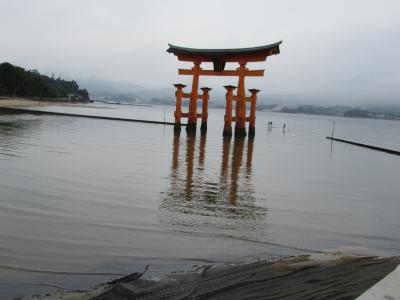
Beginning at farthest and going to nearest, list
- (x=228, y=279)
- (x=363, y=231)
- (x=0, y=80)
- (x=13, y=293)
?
1. (x=0, y=80)
2. (x=363, y=231)
3. (x=228, y=279)
4. (x=13, y=293)

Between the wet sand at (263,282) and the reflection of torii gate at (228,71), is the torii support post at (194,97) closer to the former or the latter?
the reflection of torii gate at (228,71)

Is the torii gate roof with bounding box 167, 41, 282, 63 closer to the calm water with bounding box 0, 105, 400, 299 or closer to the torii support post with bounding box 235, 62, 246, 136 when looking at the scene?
→ the torii support post with bounding box 235, 62, 246, 136

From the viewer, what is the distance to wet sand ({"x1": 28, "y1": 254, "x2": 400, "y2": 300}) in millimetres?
3004

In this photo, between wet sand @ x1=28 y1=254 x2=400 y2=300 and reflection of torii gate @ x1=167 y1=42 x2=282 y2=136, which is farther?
reflection of torii gate @ x1=167 y1=42 x2=282 y2=136

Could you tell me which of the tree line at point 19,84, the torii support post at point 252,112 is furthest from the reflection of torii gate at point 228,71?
the tree line at point 19,84

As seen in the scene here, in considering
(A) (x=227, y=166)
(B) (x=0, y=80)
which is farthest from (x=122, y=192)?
(B) (x=0, y=80)

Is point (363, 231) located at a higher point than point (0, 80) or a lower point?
lower

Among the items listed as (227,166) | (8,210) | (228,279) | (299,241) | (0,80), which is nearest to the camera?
(228,279)

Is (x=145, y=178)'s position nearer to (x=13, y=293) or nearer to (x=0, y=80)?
(x=13, y=293)

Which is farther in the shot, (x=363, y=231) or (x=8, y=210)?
(x=363, y=231)

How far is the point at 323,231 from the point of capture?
5918mm

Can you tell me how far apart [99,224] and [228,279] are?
2516 millimetres

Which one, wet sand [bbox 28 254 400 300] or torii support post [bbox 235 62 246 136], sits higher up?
torii support post [bbox 235 62 246 136]

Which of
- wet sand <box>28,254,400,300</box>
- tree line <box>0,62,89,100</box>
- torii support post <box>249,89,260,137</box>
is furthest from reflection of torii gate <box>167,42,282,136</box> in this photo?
tree line <box>0,62,89,100</box>
